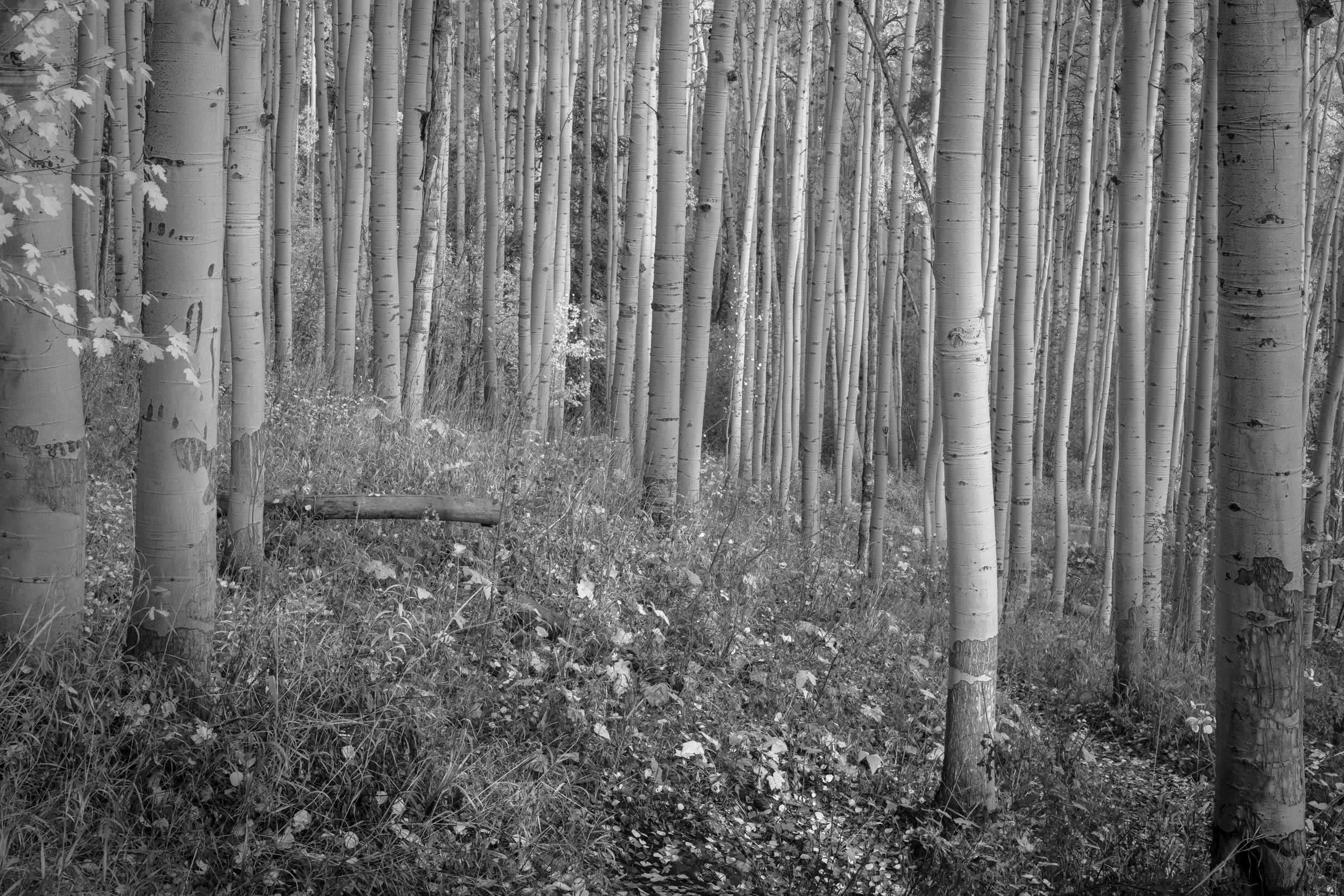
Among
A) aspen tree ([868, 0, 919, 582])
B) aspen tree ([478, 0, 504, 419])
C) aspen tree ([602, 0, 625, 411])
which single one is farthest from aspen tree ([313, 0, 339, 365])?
aspen tree ([868, 0, 919, 582])

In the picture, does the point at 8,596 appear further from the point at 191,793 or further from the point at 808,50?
the point at 808,50

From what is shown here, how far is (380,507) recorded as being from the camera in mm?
4414

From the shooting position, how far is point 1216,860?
3098 millimetres

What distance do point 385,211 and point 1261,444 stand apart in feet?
18.9

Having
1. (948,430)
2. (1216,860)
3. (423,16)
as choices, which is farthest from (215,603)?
(423,16)

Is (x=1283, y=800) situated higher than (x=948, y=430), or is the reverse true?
(x=948, y=430)

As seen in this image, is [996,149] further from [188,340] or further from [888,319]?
[188,340]

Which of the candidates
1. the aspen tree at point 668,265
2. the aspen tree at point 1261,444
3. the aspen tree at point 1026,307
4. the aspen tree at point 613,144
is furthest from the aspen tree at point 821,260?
the aspen tree at point 1261,444

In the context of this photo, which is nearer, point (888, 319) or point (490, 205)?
point (888, 319)

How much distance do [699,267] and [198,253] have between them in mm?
3683

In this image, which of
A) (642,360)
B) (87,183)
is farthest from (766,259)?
(87,183)

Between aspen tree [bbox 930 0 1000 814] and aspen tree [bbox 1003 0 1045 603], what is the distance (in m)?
3.96

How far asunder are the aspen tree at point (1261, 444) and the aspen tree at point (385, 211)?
529cm

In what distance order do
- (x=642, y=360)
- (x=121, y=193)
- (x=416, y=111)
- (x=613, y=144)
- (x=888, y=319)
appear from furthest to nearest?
(x=613, y=144) < (x=888, y=319) < (x=642, y=360) < (x=416, y=111) < (x=121, y=193)
